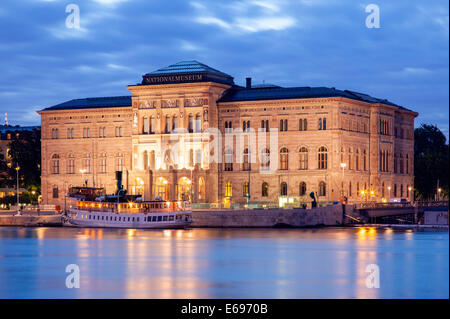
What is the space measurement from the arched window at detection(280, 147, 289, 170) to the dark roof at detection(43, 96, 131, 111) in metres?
25.8

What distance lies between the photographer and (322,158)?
160000mm

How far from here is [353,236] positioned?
417 ft

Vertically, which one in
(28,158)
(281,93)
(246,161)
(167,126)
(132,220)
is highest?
(281,93)

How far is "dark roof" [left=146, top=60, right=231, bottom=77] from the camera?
167750 millimetres

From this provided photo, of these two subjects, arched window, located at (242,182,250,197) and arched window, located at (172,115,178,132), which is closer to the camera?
arched window, located at (242,182,250,197)

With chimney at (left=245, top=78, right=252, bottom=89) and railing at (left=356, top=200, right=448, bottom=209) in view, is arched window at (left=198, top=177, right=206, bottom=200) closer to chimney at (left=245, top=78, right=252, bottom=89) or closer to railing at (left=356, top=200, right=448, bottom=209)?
chimney at (left=245, top=78, right=252, bottom=89)

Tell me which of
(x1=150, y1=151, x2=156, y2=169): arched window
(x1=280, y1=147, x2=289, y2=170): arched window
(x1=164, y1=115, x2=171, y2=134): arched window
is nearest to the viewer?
(x1=280, y1=147, x2=289, y2=170): arched window

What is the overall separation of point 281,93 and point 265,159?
30.2ft

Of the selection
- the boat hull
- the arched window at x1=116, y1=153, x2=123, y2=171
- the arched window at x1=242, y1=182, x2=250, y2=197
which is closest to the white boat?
the boat hull

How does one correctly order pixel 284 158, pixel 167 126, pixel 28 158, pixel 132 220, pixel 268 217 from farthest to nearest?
pixel 28 158, pixel 167 126, pixel 284 158, pixel 132 220, pixel 268 217

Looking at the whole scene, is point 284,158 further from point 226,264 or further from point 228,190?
point 226,264

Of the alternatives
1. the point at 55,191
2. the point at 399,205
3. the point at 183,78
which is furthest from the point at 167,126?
the point at 399,205

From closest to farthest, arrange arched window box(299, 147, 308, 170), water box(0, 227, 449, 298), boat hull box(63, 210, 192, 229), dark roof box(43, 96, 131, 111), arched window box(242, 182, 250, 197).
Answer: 1. water box(0, 227, 449, 298)
2. boat hull box(63, 210, 192, 229)
3. arched window box(299, 147, 308, 170)
4. arched window box(242, 182, 250, 197)
5. dark roof box(43, 96, 131, 111)
